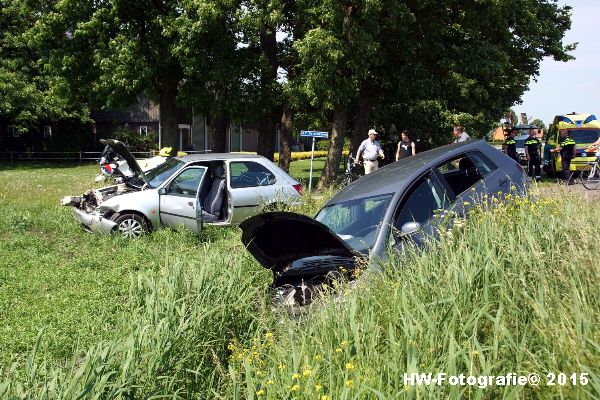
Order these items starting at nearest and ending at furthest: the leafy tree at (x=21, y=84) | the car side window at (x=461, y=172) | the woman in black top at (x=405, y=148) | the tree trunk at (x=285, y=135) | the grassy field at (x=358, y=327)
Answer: the grassy field at (x=358, y=327) → the car side window at (x=461, y=172) → the woman in black top at (x=405, y=148) → the tree trunk at (x=285, y=135) → the leafy tree at (x=21, y=84)

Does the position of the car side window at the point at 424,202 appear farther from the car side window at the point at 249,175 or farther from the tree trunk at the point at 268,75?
the tree trunk at the point at 268,75

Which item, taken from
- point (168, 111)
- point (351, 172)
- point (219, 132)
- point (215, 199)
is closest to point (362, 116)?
point (351, 172)

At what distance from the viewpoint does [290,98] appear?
71.3ft

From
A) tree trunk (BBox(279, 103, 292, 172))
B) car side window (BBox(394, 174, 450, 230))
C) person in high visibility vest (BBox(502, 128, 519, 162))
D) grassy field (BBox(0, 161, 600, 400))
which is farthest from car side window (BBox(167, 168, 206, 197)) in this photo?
person in high visibility vest (BBox(502, 128, 519, 162))

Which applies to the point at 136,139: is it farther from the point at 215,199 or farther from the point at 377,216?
the point at 377,216

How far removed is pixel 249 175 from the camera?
1170 centimetres

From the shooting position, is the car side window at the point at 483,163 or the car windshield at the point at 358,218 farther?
the car side window at the point at 483,163

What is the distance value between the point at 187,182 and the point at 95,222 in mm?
1772

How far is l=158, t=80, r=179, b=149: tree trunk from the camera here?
26172mm

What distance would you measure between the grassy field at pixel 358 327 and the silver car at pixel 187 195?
4.22 metres

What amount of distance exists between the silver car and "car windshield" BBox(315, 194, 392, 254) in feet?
12.1

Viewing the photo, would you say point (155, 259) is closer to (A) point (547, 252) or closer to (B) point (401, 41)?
(A) point (547, 252)

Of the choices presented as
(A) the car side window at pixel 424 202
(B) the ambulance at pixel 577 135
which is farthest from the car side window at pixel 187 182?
(B) the ambulance at pixel 577 135

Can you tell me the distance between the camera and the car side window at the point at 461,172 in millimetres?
7230
